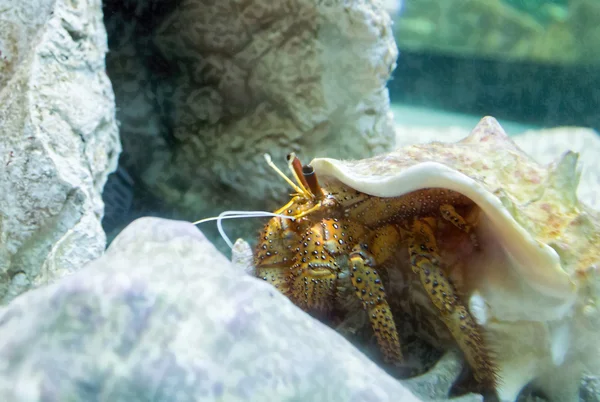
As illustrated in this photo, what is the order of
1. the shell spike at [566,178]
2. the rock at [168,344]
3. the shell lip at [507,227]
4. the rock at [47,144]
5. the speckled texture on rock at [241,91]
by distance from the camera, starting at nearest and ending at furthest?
the rock at [168,344], the shell lip at [507,227], the shell spike at [566,178], the rock at [47,144], the speckled texture on rock at [241,91]

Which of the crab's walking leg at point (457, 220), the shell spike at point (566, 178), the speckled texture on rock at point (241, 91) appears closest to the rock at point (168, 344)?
the crab's walking leg at point (457, 220)

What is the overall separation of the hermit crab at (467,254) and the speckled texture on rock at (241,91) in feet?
3.03

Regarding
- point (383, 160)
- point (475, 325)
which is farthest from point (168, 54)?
point (475, 325)

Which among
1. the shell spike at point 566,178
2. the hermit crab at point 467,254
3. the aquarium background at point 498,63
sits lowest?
the aquarium background at point 498,63

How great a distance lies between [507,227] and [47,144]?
146 cm

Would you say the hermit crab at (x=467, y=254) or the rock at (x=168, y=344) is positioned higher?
the rock at (x=168, y=344)

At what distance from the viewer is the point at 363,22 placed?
2.31 m

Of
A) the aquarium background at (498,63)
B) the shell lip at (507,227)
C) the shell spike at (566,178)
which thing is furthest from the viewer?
the aquarium background at (498,63)

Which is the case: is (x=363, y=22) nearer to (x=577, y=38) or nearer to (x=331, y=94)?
(x=331, y=94)

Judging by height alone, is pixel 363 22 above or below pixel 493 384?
above

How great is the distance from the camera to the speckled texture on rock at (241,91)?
2426 millimetres

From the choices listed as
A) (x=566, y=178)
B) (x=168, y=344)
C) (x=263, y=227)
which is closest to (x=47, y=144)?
(x=263, y=227)

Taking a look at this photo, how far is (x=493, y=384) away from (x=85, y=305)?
1.21m

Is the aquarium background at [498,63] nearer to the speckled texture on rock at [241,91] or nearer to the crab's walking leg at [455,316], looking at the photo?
the speckled texture on rock at [241,91]
